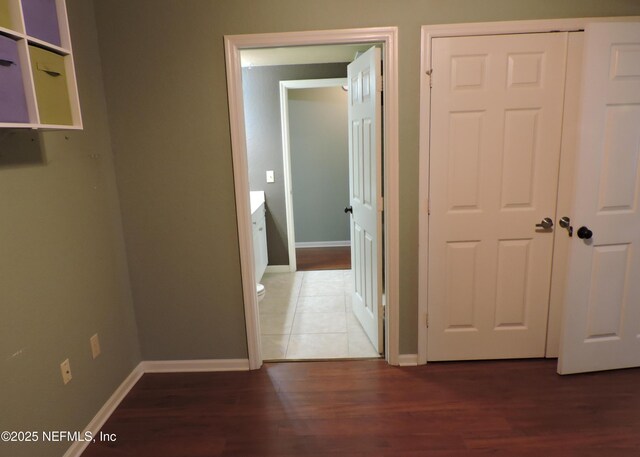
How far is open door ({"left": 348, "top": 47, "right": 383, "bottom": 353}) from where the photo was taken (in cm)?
248

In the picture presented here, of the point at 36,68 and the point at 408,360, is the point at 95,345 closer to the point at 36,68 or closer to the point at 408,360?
the point at 36,68

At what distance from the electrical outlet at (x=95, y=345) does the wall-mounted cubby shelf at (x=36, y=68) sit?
1.13m

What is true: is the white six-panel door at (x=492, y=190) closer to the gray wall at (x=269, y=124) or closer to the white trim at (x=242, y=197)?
the white trim at (x=242, y=197)

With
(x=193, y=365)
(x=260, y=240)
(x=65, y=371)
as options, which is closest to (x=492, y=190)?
(x=193, y=365)

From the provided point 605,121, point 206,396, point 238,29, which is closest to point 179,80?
point 238,29

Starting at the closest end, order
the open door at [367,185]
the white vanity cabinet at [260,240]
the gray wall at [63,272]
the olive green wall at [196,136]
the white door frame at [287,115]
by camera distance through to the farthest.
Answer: the gray wall at [63,272] → the olive green wall at [196,136] → the open door at [367,185] → the white vanity cabinet at [260,240] → the white door frame at [287,115]

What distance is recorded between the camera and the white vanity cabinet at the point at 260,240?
405 cm

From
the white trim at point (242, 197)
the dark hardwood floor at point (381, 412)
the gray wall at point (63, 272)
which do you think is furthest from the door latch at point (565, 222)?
the gray wall at point (63, 272)

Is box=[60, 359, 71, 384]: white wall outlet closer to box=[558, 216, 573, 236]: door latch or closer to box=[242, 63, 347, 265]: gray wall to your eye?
box=[558, 216, 573, 236]: door latch

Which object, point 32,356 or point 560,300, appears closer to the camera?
point 32,356

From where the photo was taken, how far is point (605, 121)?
2152 mm

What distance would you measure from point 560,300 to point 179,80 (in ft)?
8.67

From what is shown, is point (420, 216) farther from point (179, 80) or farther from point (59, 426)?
point (59, 426)

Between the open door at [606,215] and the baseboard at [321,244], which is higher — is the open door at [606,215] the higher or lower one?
the higher one
